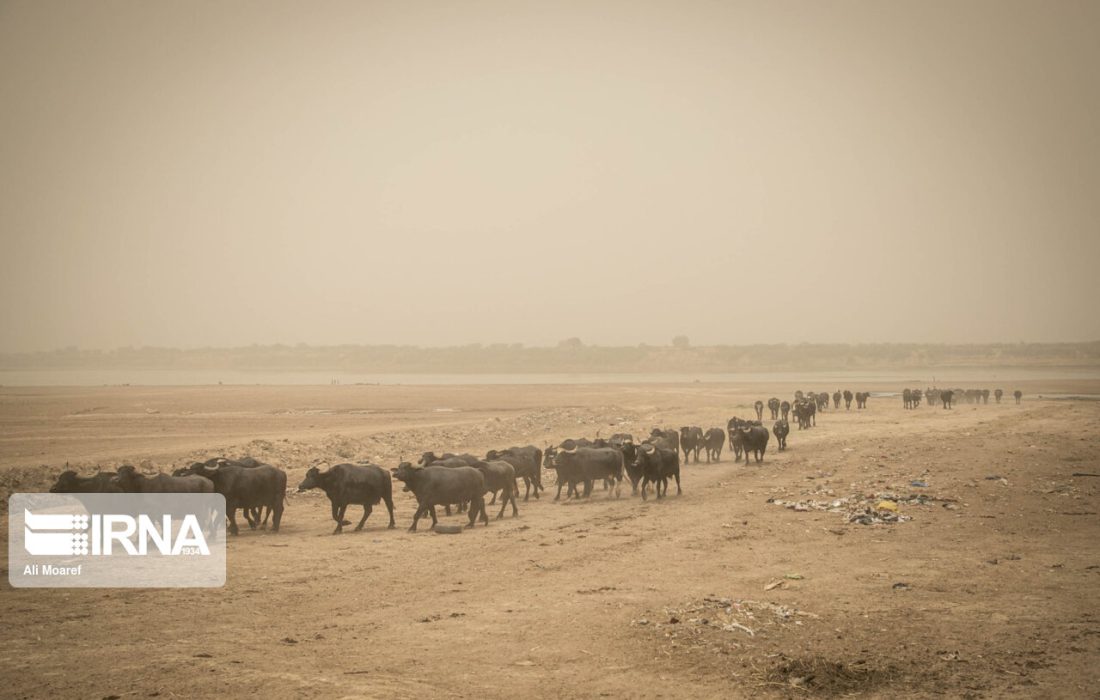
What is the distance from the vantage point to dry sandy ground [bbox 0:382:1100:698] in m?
7.66

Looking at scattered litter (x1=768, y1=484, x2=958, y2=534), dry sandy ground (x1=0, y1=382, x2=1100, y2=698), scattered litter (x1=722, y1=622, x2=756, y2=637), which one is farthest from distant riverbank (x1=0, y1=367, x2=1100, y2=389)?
scattered litter (x1=722, y1=622, x2=756, y2=637)

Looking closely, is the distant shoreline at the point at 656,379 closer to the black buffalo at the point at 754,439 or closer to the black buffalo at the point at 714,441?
the black buffalo at the point at 714,441

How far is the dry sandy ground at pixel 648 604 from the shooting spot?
766 centimetres

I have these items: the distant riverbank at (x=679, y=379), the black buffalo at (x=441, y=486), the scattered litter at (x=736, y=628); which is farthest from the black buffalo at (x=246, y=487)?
the distant riverbank at (x=679, y=379)

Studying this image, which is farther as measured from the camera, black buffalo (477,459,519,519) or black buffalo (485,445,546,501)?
black buffalo (485,445,546,501)

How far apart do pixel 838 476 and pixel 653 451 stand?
215 inches

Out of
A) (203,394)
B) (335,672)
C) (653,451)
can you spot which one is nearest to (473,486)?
(653,451)

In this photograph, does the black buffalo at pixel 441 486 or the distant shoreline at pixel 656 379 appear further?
the distant shoreline at pixel 656 379

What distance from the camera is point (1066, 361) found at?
405 feet

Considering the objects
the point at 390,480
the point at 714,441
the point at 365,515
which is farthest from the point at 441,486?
the point at 714,441

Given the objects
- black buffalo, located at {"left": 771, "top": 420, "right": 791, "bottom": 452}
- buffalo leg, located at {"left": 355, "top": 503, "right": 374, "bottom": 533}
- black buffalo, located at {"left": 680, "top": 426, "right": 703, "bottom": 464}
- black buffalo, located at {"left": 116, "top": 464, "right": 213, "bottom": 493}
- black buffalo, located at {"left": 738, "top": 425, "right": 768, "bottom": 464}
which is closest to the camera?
black buffalo, located at {"left": 116, "top": 464, "right": 213, "bottom": 493}

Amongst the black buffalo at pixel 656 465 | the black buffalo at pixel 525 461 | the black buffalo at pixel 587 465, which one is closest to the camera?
the black buffalo at pixel 656 465

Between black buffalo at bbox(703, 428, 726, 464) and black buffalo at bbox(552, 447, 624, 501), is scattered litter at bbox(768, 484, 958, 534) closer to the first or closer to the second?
black buffalo at bbox(552, 447, 624, 501)

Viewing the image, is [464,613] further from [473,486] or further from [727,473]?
[727,473]
